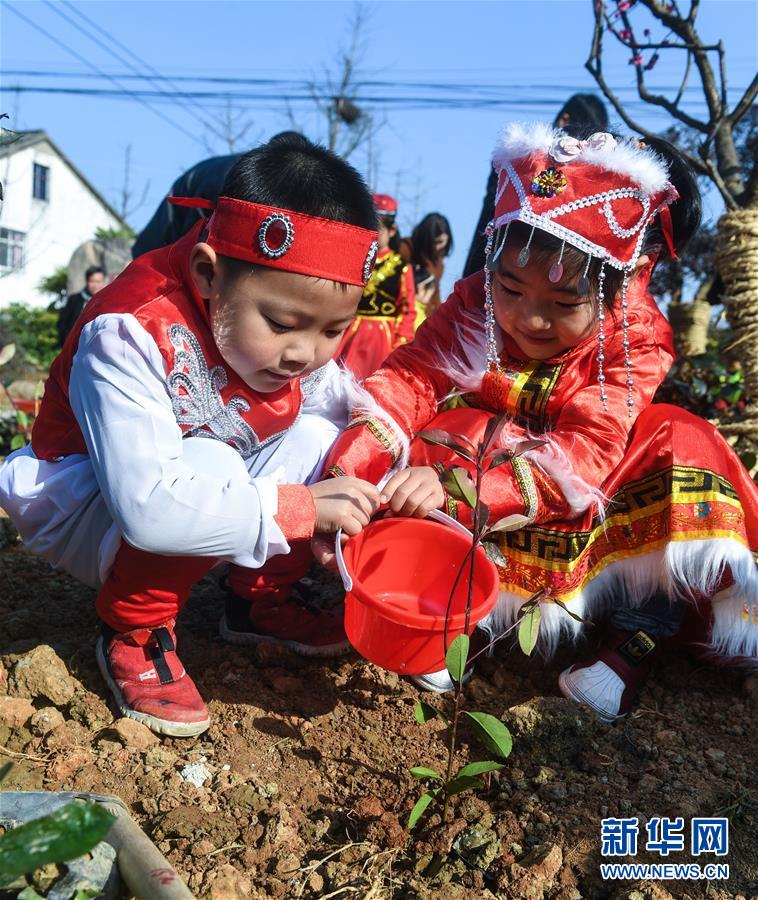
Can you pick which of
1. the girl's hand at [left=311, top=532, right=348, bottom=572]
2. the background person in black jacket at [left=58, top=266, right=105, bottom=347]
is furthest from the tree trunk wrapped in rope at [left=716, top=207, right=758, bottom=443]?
the background person in black jacket at [left=58, top=266, right=105, bottom=347]

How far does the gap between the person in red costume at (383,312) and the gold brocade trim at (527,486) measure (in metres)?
3.17

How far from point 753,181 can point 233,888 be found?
9.08 ft

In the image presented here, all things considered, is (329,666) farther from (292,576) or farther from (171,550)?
(171,550)

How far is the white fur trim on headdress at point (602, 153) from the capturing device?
6.11 feet

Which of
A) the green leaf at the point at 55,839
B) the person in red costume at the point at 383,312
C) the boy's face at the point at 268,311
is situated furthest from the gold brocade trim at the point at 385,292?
the green leaf at the point at 55,839

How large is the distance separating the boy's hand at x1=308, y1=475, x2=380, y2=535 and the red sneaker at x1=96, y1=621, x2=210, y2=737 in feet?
1.45

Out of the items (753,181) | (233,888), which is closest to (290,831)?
(233,888)

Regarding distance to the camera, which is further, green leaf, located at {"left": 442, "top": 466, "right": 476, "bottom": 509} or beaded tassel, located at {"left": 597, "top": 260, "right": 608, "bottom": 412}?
beaded tassel, located at {"left": 597, "top": 260, "right": 608, "bottom": 412}

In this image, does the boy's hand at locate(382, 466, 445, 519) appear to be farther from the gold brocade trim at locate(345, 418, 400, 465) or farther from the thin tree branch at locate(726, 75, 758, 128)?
the thin tree branch at locate(726, 75, 758, 128)

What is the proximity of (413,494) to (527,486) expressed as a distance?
278 mm

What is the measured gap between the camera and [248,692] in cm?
188

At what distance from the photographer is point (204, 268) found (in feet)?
5.60

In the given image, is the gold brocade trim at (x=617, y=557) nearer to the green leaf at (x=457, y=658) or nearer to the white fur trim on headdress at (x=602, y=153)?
the green leaf at (x=457, y=658)

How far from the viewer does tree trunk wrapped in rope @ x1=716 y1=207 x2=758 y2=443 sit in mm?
2791
